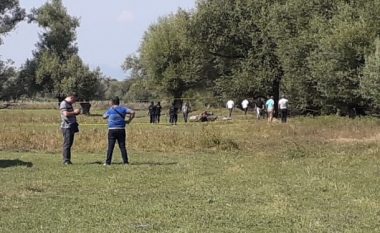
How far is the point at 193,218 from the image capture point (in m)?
9.27

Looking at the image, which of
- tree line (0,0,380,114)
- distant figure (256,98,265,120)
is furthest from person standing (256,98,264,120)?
tree line (0,0,380,114)

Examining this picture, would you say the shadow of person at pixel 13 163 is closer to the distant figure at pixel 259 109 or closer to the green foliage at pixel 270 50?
the green foliage at pixel 270 50

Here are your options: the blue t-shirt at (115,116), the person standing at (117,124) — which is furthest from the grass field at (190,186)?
the blue t-shirt at (115,116)

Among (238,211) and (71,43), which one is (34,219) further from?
(71,43)

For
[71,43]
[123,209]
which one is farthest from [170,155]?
[71,43]

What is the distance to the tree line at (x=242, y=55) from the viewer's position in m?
38.1

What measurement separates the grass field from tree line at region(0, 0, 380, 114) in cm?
1457

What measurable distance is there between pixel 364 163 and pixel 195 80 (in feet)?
154

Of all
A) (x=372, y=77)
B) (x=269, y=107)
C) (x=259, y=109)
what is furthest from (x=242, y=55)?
(x=372, y=77)

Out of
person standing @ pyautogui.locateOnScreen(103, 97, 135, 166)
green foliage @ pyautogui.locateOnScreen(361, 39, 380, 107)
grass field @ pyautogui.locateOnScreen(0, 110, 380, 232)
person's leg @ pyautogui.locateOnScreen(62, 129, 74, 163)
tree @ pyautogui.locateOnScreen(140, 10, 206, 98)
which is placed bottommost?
grass field @ pyautogui.locateOnScreen(0, 110, 380, 232)

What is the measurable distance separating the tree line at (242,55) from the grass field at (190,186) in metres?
14.6

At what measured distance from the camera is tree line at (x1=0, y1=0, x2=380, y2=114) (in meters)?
38.1

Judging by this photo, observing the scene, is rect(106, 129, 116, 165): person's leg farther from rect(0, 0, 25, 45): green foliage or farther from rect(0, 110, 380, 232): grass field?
rect(0, 0, 25, 45): green foliage

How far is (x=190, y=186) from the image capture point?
13.0 meters
